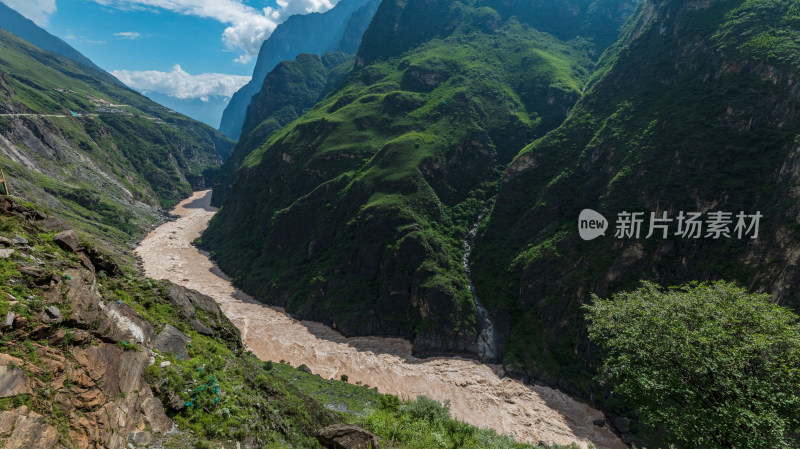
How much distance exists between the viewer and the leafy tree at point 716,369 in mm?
19344

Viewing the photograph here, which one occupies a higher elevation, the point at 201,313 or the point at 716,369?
the point at 716,369

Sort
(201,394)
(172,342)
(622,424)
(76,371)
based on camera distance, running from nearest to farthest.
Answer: (76,371), (201,394), (172,342), (622,424)

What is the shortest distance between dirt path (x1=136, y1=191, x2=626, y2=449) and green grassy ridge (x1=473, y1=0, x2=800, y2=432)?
4.56 meters

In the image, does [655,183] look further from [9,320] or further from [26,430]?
[9,320]

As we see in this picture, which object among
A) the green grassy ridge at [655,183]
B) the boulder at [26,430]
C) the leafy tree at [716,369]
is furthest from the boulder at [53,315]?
the green grassy ridge at [655,183]

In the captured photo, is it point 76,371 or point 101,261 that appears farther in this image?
point 101,261

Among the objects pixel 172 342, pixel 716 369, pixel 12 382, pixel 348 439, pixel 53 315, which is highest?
pixel 716 369

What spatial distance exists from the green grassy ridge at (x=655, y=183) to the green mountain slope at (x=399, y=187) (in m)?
11.7

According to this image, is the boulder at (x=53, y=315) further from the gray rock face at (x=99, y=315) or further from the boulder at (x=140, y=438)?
the boulder at (x=140, y=438)

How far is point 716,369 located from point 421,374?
42.3 m

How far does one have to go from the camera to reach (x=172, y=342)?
1964 centimetres

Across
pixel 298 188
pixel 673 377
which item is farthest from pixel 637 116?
pixel 298 188

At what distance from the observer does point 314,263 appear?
8275 centimetres

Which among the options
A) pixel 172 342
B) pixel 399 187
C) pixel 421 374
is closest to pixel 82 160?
pixel 399 187
